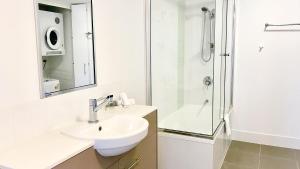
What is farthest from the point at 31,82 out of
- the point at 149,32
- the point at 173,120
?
the point at 173,120

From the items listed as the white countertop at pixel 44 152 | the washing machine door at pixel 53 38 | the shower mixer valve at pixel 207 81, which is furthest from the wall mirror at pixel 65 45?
the shower mixer valve at pixel 207 81

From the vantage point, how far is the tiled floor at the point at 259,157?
2795 mm

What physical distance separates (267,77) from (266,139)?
87 centimetres

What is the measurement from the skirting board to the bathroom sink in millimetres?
2339

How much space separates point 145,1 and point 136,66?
2.25 ft

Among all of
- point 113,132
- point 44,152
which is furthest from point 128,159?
point 44,152

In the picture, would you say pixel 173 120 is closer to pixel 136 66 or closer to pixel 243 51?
pixel 136 66

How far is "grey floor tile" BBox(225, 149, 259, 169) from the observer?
9.28ft

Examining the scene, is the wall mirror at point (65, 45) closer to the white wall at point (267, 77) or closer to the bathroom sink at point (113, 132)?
the bathroom sink at point (113, 132)

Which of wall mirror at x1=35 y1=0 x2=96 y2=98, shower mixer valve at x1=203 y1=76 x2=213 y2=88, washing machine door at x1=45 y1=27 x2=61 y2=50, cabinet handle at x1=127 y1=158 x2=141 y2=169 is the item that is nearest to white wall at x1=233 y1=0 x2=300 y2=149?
shower mixer valve at x1=203 y1=76 x2=213 y2=88

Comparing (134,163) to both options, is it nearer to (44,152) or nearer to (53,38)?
(44,152)

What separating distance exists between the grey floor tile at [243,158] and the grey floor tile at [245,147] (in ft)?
0.27

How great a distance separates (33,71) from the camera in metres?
1.45

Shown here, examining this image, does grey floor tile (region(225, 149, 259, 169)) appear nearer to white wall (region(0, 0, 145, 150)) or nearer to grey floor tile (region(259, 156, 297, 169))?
grey floor tile (region(259, 156, 297, 169))
